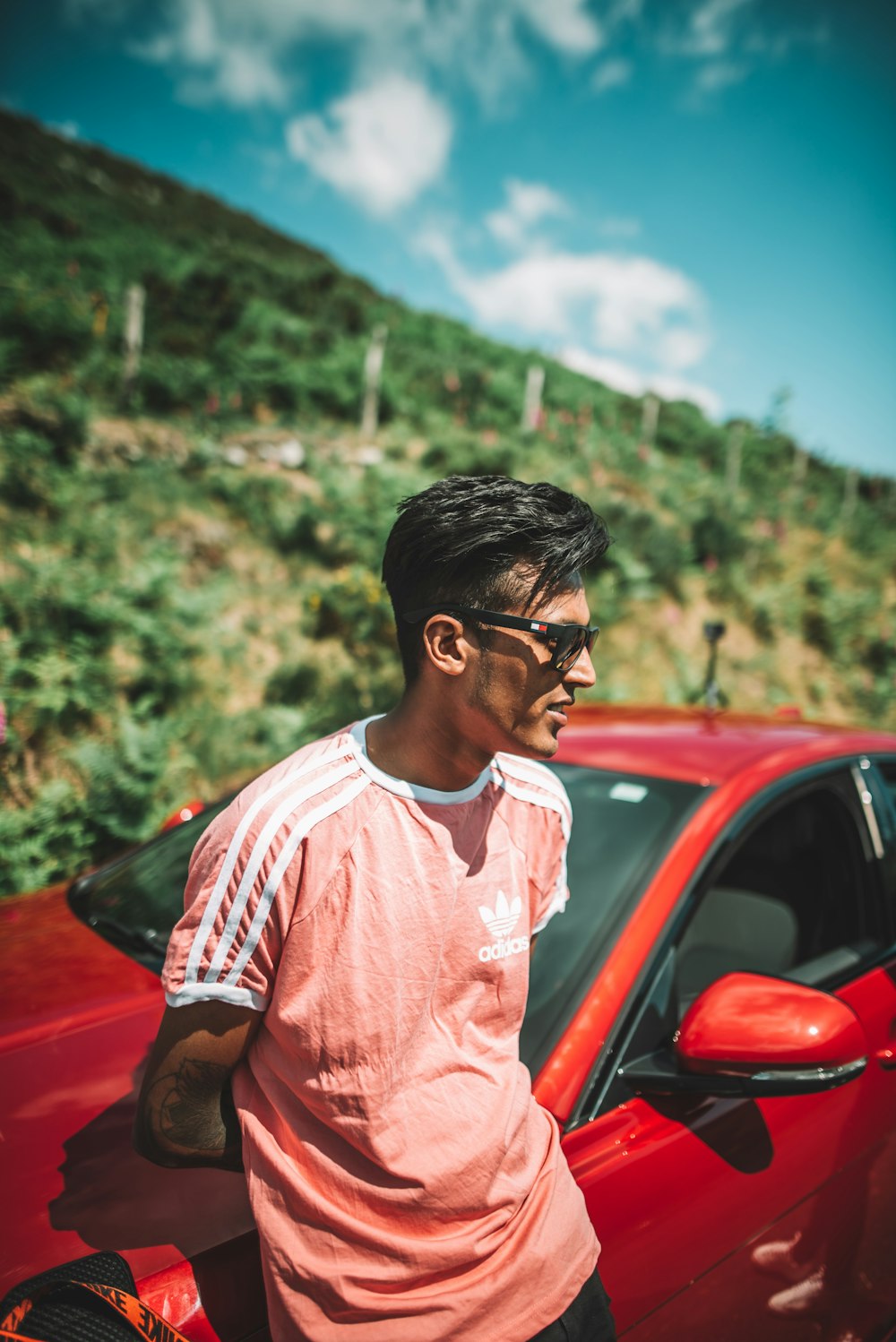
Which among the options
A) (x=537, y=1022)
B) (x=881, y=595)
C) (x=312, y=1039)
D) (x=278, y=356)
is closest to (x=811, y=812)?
(x=537, y=1022)

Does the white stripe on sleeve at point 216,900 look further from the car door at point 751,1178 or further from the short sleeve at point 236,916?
the car door at point 751,1178

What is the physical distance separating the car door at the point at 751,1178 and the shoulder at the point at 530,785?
1.33ft

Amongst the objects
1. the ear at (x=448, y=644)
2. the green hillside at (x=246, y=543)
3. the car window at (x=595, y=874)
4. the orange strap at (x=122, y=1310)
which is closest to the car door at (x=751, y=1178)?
the car window at (x=595, y=874)

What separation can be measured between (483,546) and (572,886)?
92cm

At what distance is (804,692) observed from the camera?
37.7 feet

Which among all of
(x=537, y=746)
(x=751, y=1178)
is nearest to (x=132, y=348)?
(x=537, y=746)

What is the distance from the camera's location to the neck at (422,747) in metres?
1.22

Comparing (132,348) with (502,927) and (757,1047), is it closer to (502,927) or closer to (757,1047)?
(502,927)

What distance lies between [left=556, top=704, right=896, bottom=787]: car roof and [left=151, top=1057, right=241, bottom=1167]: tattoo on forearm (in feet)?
4.12

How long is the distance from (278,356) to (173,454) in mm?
5709

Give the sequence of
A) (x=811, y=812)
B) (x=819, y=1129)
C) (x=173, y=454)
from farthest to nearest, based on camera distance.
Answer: (x=173, y=454), (x=811, y=812), (x=819, y=1129)

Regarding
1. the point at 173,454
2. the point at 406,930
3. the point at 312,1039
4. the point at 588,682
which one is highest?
the point at 173,454

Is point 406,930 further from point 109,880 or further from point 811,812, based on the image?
point 811,812

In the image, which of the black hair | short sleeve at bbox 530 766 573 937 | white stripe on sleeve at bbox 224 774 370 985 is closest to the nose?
the black hair
